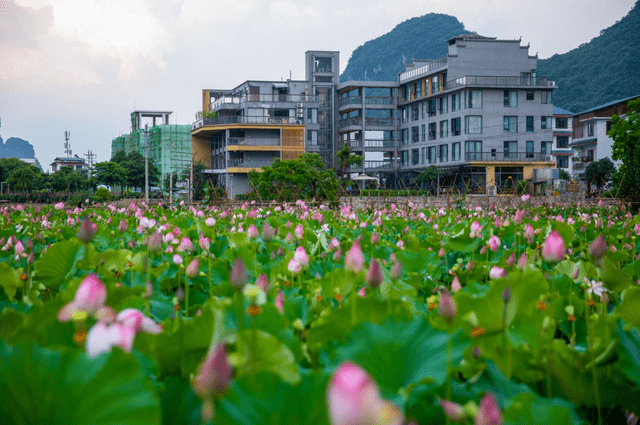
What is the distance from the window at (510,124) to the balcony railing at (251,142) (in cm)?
1711

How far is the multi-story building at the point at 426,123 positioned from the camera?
3681 centimetres

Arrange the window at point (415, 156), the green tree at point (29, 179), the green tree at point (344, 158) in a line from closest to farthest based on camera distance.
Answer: the green tree at point (344, 158) → the green tree at point (29, 179) → the window at point (415, 156)

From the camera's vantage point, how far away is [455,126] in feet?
123

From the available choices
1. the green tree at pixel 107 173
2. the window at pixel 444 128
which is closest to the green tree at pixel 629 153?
the window at pixel 444 128

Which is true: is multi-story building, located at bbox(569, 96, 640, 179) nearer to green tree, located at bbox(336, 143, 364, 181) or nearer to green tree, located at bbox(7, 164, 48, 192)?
green tree, located at bbox(336, 143, 364, 181)

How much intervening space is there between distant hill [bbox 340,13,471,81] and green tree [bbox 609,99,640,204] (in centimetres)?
10292

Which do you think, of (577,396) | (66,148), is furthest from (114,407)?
(66,148)

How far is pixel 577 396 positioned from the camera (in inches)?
39.0

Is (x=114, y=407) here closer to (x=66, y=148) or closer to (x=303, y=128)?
(x=303, y=128)

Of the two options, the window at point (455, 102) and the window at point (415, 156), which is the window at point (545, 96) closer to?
the window at point (455, 102)

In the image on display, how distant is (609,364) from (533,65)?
142ft

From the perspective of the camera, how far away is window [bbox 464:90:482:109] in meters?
36.5

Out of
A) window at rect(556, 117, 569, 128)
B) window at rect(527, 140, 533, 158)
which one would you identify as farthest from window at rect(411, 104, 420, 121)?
window at rect(556, 117, 569, 128)

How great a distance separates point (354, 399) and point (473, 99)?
38789 millimetres
